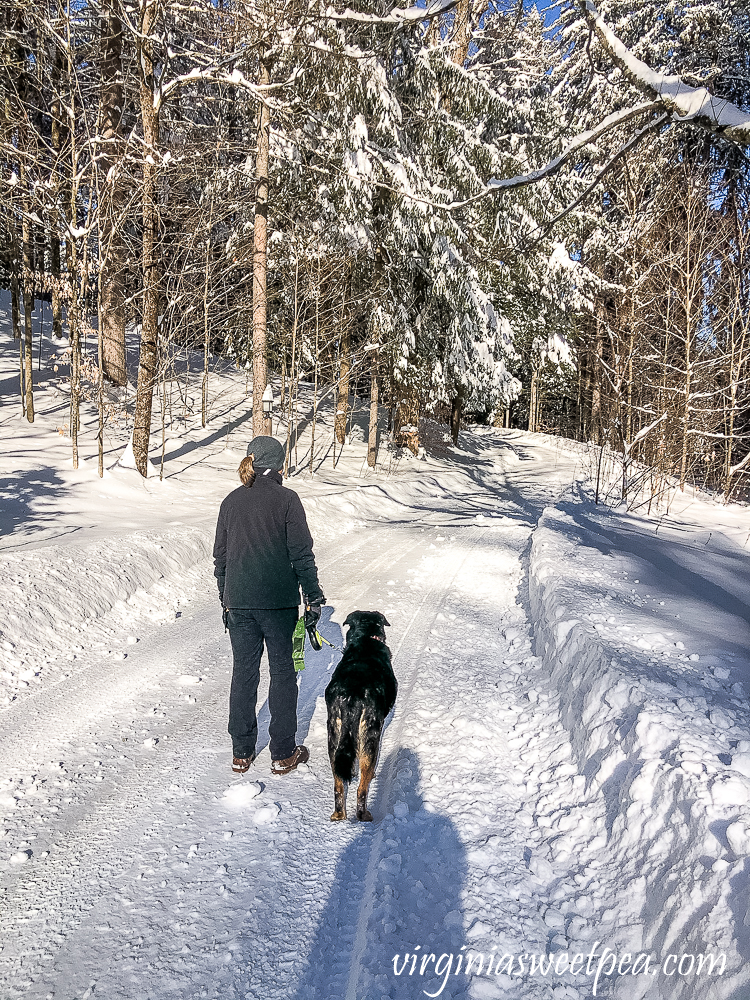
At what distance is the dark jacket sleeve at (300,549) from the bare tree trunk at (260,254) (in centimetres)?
988

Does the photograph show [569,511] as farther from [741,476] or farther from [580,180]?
[580,180]

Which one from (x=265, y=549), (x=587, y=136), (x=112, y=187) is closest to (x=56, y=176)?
(x=112, y=187)

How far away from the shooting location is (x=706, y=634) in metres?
4.63

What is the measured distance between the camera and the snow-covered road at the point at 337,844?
2.24m

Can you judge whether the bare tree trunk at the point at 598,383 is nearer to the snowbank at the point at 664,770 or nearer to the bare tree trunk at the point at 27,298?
the snowbank at the point at 664,770

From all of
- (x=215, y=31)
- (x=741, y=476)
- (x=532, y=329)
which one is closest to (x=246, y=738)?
(x=215, y=31)

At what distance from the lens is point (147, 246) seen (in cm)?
1127

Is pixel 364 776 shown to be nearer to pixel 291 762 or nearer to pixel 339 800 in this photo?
pixel 339 800

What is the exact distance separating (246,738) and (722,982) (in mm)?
2626

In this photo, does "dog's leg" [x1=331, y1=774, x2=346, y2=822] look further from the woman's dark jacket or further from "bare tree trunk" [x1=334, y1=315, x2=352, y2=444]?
"bare tree trunk" [x1=334, y1=315, x2=352, y2=444]

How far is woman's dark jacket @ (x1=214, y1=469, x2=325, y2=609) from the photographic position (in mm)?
3539

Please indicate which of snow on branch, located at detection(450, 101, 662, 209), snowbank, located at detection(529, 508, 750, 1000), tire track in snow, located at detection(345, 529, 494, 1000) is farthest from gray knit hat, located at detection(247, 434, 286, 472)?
snow on branch, located at detection(450, 101, 662, 209)

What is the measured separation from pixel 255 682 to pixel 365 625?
0.93m

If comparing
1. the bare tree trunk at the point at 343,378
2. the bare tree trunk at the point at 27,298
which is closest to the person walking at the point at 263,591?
the bare tree trunk at the point at 27,298
